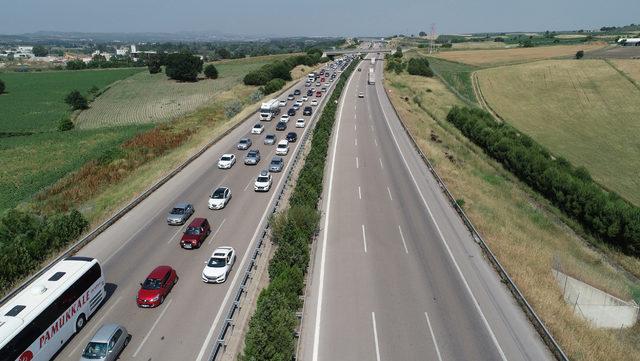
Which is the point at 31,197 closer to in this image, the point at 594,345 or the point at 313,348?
the point at 313,348

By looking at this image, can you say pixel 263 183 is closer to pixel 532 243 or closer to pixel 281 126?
pixel 532 243

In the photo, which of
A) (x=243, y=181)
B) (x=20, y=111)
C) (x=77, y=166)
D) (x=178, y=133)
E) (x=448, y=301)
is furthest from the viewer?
(x=20, y=111)

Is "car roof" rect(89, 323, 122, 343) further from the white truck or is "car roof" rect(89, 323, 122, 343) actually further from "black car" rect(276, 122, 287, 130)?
the white truck

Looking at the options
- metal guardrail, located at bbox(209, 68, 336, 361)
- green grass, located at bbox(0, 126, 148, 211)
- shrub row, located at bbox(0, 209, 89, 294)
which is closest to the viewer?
metal guardrail, located at bbox(209, 68, 336, 361)

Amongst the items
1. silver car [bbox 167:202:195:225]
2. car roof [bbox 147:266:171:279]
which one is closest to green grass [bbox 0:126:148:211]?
silver car [bbox 167:202:195:225]

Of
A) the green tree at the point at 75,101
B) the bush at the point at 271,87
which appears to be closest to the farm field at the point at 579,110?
the bush at the point at 271,87

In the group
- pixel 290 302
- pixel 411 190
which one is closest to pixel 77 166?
pixel 411 190
